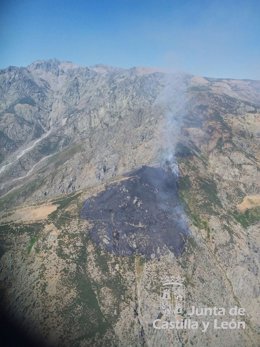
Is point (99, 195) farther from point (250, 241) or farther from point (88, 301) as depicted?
point (250, 241)

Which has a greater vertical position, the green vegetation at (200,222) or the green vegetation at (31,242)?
the green vegetation at (200,222)

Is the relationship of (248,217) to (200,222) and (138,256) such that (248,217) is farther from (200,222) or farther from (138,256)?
(138,256)

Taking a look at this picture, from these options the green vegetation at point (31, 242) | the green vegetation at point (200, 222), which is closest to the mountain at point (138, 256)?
the green vegetation at point (31, 242)

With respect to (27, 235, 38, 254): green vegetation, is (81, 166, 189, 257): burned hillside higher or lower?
higher

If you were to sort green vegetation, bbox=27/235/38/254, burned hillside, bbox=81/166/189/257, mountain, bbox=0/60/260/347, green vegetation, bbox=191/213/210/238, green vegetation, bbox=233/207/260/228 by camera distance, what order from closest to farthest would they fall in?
mountain, bbox=0/60/260/347 < green vegetation, bbox=27/235/38/254 < burned hillside, bbox=81/166/189/257 < green vegetation, bbox=191/213/210/238 < green vegetation, bbox=233/207/260/228

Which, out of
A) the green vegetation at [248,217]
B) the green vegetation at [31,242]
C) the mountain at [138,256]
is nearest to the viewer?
the mountain at [138,256]

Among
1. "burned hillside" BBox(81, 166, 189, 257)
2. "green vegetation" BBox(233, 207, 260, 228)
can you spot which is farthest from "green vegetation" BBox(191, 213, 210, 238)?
"green vegetation" BBox(233, 207, 260, 228)

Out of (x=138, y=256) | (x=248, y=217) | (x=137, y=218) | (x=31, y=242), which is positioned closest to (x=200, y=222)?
(x=248, y=217)

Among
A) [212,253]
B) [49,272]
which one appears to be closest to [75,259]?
[49,272]

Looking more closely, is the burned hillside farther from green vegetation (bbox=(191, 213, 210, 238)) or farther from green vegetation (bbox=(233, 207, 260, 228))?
green vegetation (bbox=(233, 207, 260, 228))

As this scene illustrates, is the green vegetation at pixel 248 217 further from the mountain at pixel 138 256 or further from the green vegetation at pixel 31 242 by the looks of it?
the green vegetation at pixel 31 242
